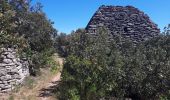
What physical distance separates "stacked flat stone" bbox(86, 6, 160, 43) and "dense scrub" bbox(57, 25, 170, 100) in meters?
2.41

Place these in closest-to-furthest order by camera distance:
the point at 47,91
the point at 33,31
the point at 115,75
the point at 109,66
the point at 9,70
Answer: the point at 115,75 < the point at 109,66 < the point at 9,70 < the point at 47,91 < the point at 33,31

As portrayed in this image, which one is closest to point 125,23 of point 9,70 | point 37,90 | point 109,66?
point 109,66

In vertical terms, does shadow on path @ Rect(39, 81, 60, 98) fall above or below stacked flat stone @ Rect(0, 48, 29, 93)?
below

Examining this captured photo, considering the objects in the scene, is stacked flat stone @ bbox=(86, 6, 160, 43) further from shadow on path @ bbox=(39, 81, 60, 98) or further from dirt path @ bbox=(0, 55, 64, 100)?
dirt path @ bbox=(0, 55, 64, 100)

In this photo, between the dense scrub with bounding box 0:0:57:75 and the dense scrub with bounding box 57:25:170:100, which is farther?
the dense scrub with bounding box 0:0:57:75

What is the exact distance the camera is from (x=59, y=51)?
1571 inches

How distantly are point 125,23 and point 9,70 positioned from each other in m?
6.73

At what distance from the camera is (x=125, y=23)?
1647 cm

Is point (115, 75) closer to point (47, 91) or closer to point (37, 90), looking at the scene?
point (47, 91)

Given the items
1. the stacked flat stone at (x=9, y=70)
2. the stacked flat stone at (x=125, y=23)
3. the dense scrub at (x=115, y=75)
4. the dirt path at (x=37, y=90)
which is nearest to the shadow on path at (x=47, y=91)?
the dirt path at (x=37, y=90)

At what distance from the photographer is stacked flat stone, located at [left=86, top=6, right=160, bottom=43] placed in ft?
52.4

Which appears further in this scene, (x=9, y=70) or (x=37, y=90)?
(x=37, y=90)

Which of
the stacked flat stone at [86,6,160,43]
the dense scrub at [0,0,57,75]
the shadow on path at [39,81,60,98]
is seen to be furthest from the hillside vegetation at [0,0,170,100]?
the dense scrub at [0,0,57,75]

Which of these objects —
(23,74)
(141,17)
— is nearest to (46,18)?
(23,74)
